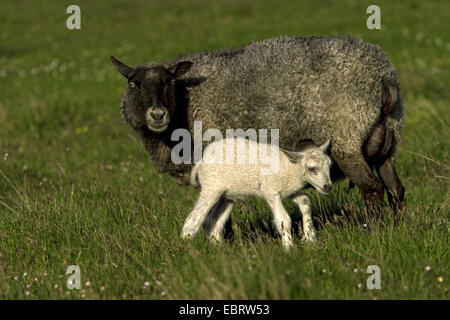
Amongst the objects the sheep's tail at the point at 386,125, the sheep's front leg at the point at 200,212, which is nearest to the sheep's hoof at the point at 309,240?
the sheep's front leg at the point at 200,212

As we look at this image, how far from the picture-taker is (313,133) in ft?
22.7

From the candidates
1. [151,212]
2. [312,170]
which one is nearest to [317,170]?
[312,170]

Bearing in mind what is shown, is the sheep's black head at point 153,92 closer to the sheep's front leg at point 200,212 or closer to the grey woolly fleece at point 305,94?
the grey woolly fleece at point 305,94

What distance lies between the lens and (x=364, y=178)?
6953 mm

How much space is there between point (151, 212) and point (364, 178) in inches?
88.7

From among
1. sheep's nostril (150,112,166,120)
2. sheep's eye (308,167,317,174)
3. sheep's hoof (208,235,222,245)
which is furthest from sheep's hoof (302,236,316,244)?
sheep's nostril (150,112,166,120)

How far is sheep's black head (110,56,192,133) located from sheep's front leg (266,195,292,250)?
146 centimetres

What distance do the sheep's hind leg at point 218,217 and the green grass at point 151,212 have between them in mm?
198

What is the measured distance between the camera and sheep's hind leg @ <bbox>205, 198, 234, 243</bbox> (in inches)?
259

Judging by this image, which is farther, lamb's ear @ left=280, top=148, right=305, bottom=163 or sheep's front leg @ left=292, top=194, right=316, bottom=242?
sheep's front leg @ left=292, top=194, right=316, bottom=242

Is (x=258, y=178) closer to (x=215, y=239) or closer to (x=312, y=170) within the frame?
(x=312, y=170)

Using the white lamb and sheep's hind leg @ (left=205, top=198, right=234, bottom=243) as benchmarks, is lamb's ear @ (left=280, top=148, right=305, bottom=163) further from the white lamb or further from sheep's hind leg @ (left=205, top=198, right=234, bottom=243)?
sheep's hind leg @ (left=205, top=198, right=234, bottom=243)

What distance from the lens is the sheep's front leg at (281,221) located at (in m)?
5.96
